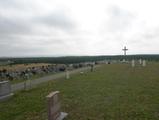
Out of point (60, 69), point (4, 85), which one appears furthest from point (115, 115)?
point (60, 69)

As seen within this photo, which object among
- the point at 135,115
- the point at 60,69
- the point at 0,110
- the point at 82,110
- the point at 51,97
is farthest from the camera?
the point at 60,69

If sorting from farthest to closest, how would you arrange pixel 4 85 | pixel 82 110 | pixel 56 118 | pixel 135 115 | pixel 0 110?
pixel 4 85, pixel 0 110, pixel 82 110, pixel 135 115, pixel 56 118

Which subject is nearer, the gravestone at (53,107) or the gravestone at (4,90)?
the gravestone at (53,107)

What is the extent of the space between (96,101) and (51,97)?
4.77m

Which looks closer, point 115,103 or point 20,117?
point 20,117

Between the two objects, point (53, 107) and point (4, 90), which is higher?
point (53, 107)

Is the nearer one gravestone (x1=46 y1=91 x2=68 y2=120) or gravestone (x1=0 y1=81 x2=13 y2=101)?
gravestone (x1=46 y1=91 x2=68 y2=120)

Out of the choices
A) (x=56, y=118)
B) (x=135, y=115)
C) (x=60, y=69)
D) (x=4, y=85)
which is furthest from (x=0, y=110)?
(x=60, y=69)

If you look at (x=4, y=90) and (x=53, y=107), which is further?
(x=4, y=90)

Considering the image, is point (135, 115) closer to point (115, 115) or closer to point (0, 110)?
point (115, 115)

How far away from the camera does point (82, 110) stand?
1016 cm

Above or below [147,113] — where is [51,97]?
above

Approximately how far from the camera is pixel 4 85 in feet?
45.1

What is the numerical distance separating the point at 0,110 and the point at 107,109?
177 inches
